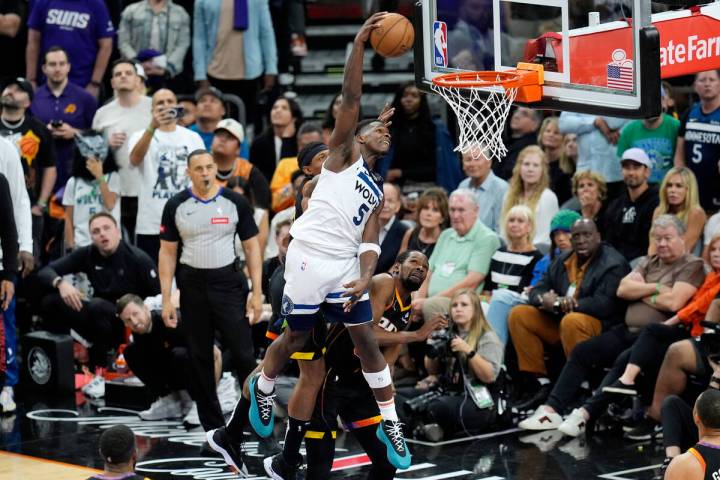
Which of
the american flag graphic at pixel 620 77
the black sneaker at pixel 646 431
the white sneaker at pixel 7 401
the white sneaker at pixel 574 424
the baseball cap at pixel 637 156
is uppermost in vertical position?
the american flag graphic at pixel 620 77

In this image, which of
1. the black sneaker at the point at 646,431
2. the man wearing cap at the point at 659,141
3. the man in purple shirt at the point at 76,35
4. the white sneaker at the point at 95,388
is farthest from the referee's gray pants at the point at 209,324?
the man in purple shirt at the point at 76,35

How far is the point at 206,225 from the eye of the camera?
10.3 m

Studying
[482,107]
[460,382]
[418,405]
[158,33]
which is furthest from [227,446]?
[158,33]

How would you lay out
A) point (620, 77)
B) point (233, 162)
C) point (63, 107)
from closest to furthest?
1. point (620, 77)
2. point (233, 162)
3. point (63, 107)

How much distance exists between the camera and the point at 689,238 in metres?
11.4

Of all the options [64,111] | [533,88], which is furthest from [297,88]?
[533,88]

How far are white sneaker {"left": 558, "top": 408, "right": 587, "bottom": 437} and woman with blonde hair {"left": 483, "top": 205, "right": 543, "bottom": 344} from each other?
4.16ft

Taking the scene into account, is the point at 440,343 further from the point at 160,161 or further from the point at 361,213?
the point at 160,161

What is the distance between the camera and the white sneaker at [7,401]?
1166 cm

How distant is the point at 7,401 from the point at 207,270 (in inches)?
106

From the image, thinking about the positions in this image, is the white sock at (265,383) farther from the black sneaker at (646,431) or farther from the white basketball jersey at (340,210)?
the black sneaker at (646,431)

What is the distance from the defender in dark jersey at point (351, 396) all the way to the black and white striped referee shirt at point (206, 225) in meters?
2.31

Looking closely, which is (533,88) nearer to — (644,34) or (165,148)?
(644,34)

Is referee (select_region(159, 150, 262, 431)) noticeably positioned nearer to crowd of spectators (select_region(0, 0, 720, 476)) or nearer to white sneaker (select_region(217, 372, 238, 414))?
crowd of spectators (select_region(0, 0, 720, 476))
